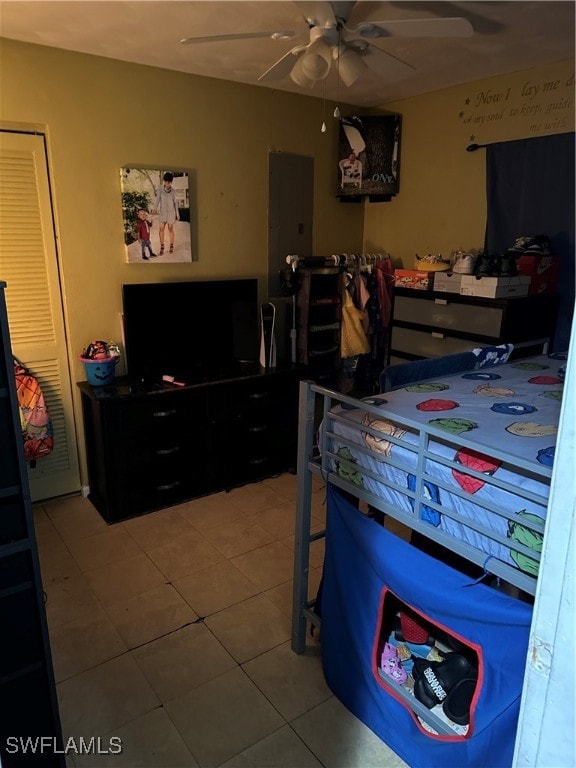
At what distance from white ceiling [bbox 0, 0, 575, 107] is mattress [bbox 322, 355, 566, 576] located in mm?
1558

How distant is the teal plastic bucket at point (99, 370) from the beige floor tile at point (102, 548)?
854 mm

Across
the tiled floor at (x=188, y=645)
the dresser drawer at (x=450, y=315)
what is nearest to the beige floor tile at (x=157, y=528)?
the tiled floor at (x=188, y=645)

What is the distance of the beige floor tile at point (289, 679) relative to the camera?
1.90 metres

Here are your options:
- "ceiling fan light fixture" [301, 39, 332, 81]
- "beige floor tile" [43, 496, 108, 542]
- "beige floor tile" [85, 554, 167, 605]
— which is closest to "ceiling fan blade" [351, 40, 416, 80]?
"ceiling fan light fixture" [301, 39, 332, 81]

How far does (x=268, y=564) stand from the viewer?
2.70m

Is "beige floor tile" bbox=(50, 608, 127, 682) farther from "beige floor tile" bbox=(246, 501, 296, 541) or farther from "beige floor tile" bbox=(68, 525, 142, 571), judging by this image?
"beige floor tile" bbox=(246, 501, 296, 541)

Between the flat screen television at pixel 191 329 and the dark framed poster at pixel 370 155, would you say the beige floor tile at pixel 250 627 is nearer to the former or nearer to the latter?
the flat screen television at pixel 191 329

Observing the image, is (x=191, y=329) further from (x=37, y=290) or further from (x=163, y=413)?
(x=37, y=290)

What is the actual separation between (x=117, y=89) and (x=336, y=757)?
3358 millimetres

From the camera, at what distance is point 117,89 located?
117 inches

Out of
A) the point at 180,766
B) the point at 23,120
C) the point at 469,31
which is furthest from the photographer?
the point at 23,120

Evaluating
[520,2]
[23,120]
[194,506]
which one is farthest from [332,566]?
[23,120]

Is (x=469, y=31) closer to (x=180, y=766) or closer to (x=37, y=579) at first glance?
(x=37, y=579)

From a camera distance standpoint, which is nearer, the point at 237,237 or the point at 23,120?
the point at 23,120
